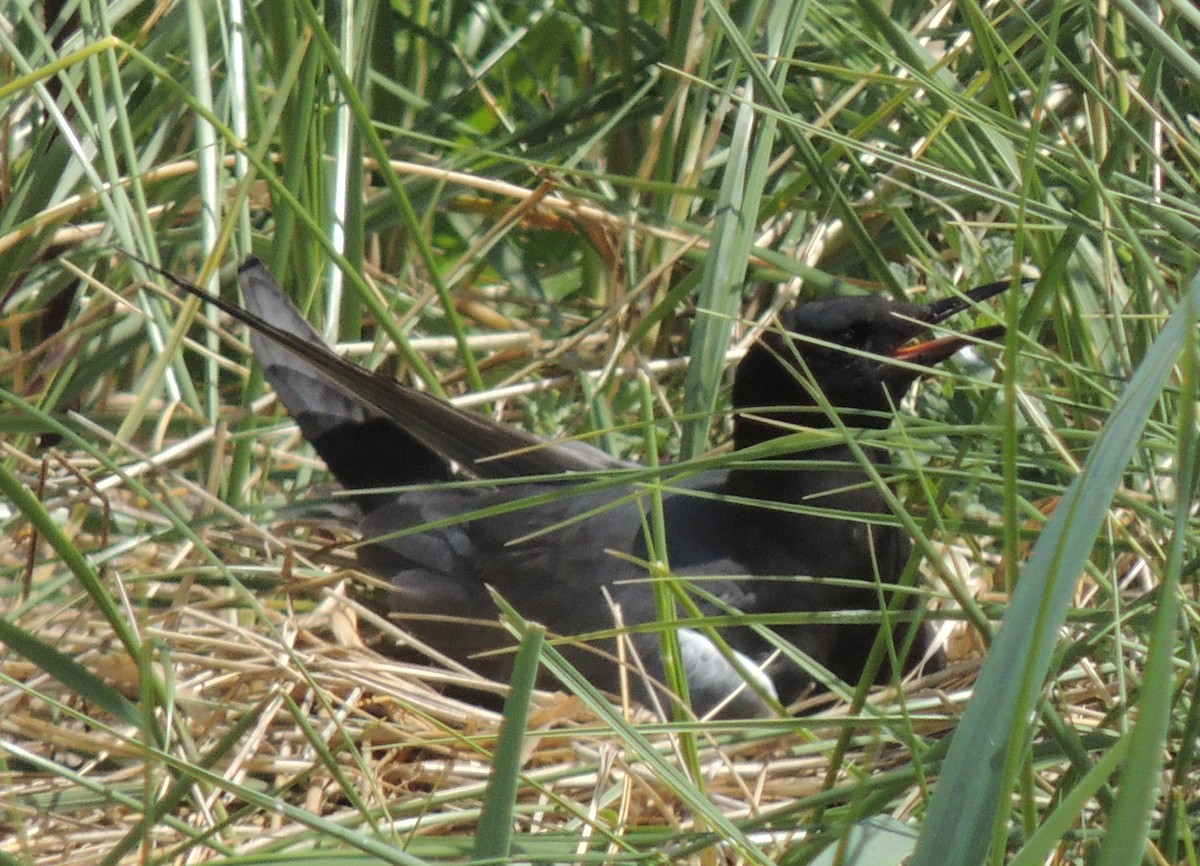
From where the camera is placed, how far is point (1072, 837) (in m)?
1.05

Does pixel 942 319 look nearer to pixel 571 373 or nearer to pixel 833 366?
pixel 833 366

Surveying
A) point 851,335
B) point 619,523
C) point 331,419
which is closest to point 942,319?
point 851,335

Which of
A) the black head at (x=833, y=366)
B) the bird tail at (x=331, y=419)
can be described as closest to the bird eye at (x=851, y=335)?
the black head at (x=833, y=366)

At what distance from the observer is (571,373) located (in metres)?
2.22

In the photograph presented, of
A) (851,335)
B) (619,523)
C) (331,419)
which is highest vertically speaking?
(851,335)

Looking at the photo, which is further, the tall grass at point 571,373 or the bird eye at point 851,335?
the bird eye at point 851,335

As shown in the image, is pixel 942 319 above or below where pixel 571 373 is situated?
above

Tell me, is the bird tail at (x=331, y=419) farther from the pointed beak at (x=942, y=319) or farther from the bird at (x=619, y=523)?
the pointed beak at (x=942, y=319)

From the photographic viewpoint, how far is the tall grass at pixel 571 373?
106 centimetres

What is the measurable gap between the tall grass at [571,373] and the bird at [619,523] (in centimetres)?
8

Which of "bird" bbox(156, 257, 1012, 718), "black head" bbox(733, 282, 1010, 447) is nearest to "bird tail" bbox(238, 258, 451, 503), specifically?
"bird" bbox(156, 257, 1012, 718)

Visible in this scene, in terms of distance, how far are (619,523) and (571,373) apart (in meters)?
0.26

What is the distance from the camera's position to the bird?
1880 millimetres

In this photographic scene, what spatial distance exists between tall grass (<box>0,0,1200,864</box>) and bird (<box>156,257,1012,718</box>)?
0.08 meters
